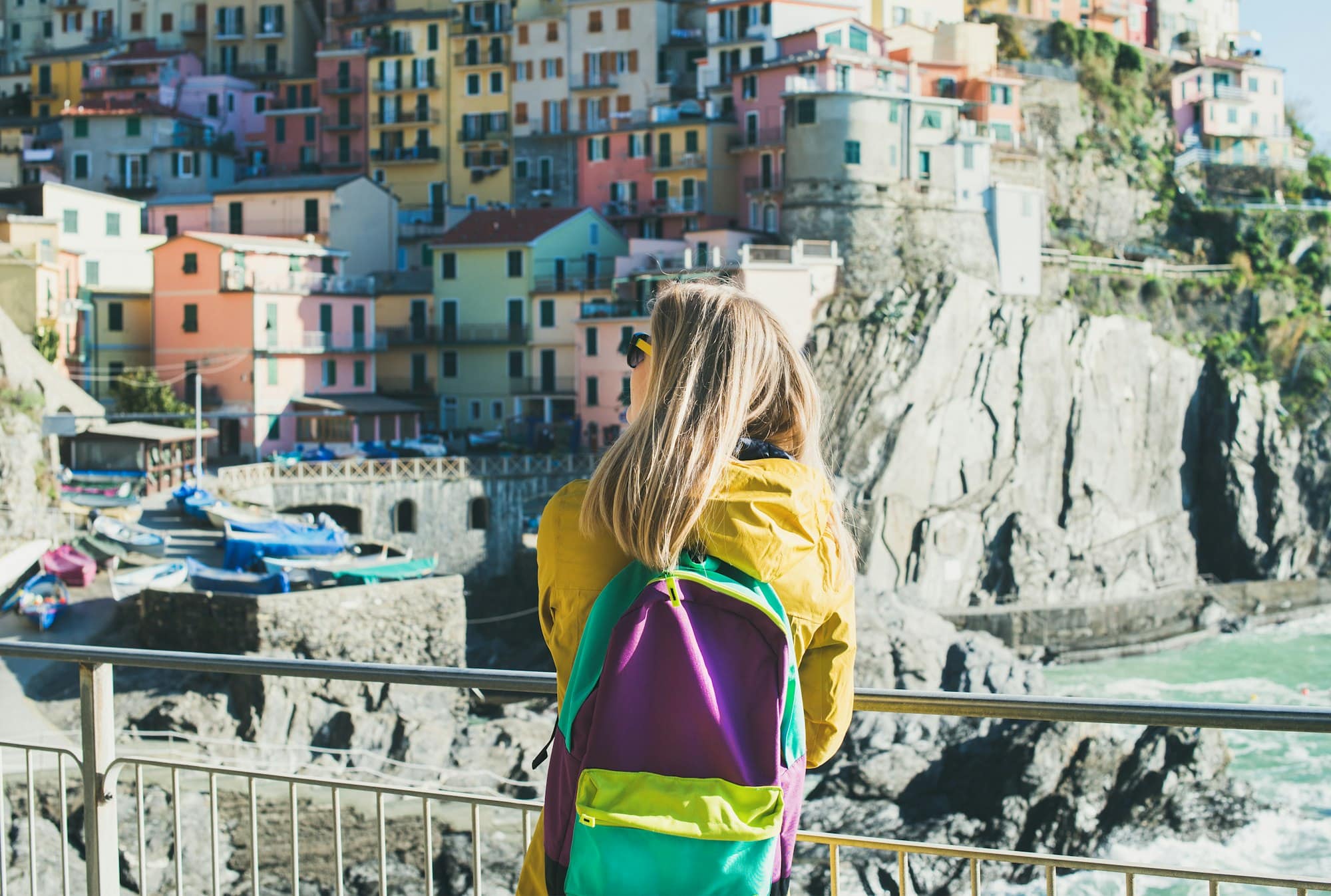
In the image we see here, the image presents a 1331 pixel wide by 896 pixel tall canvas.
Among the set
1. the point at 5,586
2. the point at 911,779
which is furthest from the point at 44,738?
the point at 911,779

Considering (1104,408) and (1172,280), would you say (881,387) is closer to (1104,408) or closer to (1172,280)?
(1104,408)

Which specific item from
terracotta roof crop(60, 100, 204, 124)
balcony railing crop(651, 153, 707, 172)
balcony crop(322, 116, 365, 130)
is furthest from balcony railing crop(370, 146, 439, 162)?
balcony railing crop(651, 153, 707, 172)

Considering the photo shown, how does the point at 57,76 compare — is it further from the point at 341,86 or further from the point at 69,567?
the point at 69,567

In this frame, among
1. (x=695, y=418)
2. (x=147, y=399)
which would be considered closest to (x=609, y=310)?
(x=147, y=399)

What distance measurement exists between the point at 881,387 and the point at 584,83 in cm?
1812

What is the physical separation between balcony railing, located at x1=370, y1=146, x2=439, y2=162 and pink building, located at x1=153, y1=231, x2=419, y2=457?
1149 cm

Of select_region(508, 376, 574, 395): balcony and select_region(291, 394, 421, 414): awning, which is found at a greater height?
select_region(508, 376, 574, 395): balcony

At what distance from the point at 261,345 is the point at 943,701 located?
3800cm

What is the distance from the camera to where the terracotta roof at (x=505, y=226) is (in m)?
42.5

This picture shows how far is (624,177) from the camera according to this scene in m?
47.5

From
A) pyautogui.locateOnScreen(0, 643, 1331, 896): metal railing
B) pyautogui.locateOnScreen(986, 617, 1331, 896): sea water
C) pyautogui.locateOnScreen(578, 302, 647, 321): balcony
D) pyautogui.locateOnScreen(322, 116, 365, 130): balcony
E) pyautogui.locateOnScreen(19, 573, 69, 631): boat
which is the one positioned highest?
pyautogui.locateOnScreen(322, 116, 365, 130): balcony

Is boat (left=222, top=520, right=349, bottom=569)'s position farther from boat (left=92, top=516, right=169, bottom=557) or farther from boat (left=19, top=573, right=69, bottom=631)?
boat (left=19, top=573, right=69, bottom=631)

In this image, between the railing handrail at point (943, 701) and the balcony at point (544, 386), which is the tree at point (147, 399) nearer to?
the balcony at point (544, 386)

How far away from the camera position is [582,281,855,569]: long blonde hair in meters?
2.26
